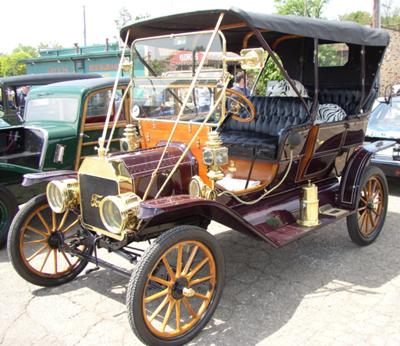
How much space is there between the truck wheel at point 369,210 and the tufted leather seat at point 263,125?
2.94 ft

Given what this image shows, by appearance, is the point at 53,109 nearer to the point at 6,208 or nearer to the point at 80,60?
the point at 6,208

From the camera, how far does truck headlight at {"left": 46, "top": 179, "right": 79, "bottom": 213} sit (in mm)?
3358

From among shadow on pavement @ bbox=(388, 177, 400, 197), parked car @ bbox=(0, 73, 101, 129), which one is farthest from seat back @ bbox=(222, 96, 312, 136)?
parked car @ bbox=(0, 73, 101, 129)

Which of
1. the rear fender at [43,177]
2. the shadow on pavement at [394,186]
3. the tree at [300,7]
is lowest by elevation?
the shadow on pavement at [394,186]

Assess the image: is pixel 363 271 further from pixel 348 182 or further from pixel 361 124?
pixel 361 124

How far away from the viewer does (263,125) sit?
5000 millimetres

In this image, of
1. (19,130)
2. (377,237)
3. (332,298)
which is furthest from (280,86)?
(19,130)

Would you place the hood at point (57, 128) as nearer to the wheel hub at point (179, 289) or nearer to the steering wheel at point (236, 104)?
the steering wheel at point (236, 104)

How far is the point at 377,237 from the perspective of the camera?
4750mm

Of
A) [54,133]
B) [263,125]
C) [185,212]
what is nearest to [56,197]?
[185,212]

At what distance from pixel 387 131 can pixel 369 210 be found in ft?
7.89

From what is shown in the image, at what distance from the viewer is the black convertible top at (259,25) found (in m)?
3.19

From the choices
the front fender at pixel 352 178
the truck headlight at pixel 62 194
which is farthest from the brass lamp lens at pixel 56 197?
the front fender at pixel 352 178

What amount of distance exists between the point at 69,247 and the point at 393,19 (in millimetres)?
40444
